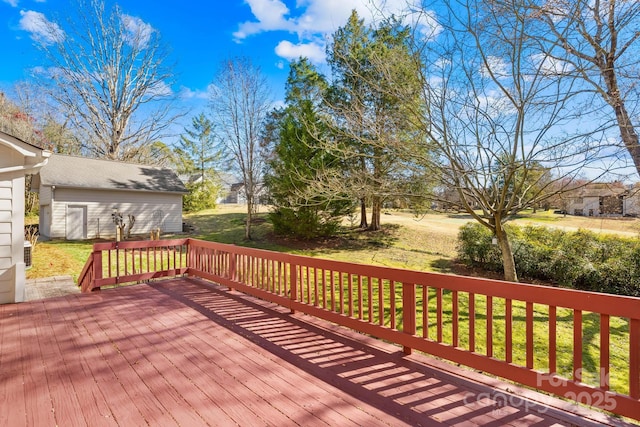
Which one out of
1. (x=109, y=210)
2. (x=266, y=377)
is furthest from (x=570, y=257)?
(x=109, y=210)

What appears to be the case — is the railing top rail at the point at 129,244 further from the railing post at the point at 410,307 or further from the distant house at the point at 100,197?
the distant house at the point at 100,197

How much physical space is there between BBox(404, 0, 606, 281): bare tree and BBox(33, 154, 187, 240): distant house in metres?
14.0

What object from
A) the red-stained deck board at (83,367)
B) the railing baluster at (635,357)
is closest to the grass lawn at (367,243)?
the red-stained deck board at (83,367)

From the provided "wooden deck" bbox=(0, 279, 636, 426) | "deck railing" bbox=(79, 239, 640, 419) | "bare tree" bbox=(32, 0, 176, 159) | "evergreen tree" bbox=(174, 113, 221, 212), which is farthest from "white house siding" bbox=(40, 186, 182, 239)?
"wooden deck" bbox=(0, 279, 636, 426)

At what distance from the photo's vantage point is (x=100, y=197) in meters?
14.1

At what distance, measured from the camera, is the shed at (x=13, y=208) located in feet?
14.4

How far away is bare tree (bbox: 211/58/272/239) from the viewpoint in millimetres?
13836

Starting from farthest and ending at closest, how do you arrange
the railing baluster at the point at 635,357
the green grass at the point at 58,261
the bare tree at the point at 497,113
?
the green grass at the point at 58,261
the bare tree at the point at 497,113
the railing baluster at the point at 635,357

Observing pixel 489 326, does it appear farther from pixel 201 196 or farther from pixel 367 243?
pixel 201 196

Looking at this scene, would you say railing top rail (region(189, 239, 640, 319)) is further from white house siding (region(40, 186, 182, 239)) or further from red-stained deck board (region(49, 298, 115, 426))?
white house siding (region(40, 186, 182, 239))

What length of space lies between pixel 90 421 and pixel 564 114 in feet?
23.7

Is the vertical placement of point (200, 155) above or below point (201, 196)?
above

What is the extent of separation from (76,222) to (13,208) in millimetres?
10758

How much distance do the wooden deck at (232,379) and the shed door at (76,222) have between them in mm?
11432
